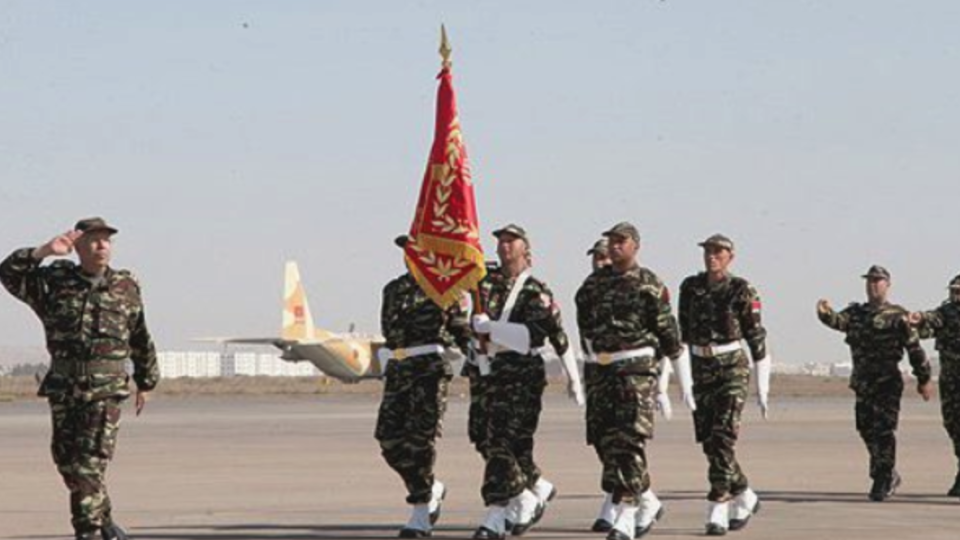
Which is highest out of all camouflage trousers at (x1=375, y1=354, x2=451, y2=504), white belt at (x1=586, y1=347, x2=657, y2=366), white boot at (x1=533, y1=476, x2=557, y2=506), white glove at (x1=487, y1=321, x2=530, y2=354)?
white glove at (x1=487, y1=321, x2=530, y2=354)

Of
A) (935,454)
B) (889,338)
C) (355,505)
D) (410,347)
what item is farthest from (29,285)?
(935,454)

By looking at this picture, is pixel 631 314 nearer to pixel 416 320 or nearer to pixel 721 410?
pixel 721 410

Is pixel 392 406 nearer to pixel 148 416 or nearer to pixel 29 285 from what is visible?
pixel 29 285

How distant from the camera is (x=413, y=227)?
1537 cm

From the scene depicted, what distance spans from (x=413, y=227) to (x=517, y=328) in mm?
1425

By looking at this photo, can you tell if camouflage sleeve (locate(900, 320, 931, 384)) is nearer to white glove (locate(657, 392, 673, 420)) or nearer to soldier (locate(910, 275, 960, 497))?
soldier (locate(910, 275, 960, 497))

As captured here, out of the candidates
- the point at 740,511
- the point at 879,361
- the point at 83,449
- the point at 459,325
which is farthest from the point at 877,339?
the point at 83,449

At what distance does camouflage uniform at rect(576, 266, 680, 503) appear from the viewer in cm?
1388

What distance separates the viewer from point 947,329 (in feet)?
61.2

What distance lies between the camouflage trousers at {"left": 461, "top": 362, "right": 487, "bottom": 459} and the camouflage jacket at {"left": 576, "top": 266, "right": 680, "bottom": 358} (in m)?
1.00

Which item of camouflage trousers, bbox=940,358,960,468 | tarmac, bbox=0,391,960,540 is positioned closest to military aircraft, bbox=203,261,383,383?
tarmac, bbox=0,391,960,540

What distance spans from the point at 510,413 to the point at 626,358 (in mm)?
1072

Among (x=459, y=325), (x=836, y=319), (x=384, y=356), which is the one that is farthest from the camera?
(x=836, y=319)

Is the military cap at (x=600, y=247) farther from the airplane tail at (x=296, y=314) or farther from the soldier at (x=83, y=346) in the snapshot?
the airplane tail at (x=296, y=314)
